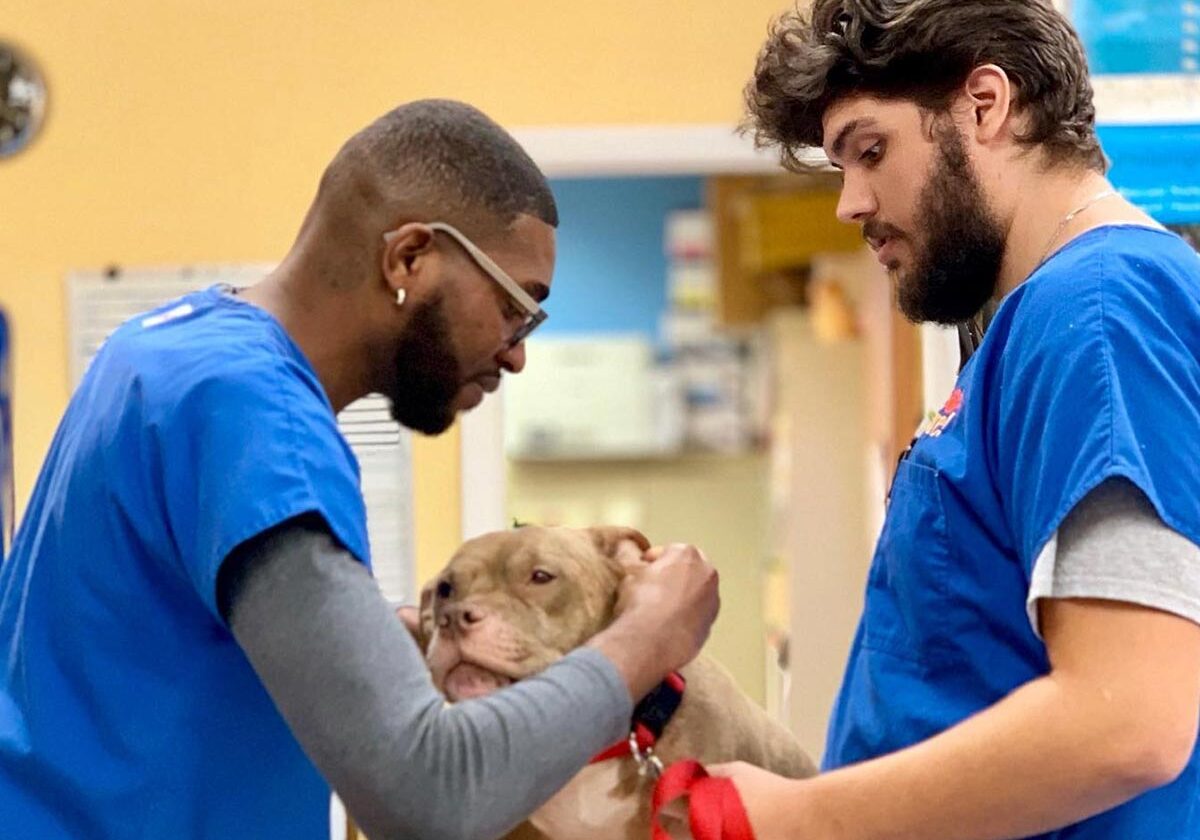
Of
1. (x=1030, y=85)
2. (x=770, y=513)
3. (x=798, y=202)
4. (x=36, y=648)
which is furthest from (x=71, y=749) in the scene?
(x=770, y=513)

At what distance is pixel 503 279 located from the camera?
50.2 inches

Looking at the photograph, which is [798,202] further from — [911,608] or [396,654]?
[396,654]

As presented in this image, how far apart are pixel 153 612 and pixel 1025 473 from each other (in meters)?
0.65

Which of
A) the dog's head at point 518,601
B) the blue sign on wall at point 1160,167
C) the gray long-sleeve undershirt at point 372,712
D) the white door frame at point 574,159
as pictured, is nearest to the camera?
the gray long-sleeve undershirt at point 372,712

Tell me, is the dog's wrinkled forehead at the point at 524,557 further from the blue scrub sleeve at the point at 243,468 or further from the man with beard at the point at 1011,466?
the blue scrub sleeve at the point at 243,468

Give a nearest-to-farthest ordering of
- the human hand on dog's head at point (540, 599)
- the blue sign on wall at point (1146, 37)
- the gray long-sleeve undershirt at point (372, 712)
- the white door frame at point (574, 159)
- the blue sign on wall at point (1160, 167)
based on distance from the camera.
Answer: the gray long-sleeve undershirt at point (372, 712) → the human hand on dog's head at point (540, 599) → the blue sign on wall at point (1160, 167) → the blue sign on wall at point (1146, 37) → the white door frame at point (574, 159)

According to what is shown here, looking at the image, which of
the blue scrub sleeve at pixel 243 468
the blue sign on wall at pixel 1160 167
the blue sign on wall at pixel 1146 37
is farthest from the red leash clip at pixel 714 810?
the blue sign on wall at pixel 1146 37

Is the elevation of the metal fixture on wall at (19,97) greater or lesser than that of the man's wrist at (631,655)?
greater

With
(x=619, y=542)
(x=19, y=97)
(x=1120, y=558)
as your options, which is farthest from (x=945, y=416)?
(x=19, y=97)

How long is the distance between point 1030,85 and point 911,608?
17.4 inches

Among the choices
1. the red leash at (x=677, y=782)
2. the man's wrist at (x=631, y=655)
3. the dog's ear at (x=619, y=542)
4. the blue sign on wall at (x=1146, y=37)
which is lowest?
the red leash at (x=677, y=782)

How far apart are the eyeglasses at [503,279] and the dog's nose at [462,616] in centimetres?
32

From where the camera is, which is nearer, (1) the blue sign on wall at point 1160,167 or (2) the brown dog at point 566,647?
(2) the brown dog at point 566,647

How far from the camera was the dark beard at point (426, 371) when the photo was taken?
1.27 m
